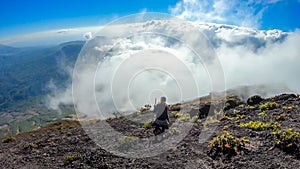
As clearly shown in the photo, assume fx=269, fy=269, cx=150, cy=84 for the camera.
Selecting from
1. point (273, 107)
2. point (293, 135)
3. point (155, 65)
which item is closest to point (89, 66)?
point (155, 65)

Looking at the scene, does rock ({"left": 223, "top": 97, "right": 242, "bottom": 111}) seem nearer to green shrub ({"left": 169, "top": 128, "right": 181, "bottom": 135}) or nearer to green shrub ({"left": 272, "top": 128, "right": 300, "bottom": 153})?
green shrub ({"left": 169, "top": 128, "right": 181, "bottom": 135})

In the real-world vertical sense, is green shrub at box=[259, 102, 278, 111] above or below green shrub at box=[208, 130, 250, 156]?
above

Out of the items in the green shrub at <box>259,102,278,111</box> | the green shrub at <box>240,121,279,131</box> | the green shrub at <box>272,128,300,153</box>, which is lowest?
the green shrub at <box>272,128,300,153</box>

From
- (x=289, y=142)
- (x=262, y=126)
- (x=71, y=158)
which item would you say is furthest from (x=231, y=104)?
(x=71, y=158)

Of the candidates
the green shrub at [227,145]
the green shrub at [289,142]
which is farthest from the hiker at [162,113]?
the green shrub at [289,142]

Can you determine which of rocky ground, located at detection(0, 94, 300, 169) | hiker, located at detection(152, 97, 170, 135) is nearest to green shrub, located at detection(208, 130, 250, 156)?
rocky ground, located at detection(0, 94, 300, 169)

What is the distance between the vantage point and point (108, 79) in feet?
52.1

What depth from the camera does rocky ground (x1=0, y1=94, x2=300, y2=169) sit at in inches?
531

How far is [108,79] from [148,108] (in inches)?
738

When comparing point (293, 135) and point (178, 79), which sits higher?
point (178, 79)

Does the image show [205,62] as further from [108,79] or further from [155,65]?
[108,79]

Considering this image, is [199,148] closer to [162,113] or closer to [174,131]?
[162,113]

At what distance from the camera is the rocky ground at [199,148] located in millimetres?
13484

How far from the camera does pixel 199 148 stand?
52.4ft
